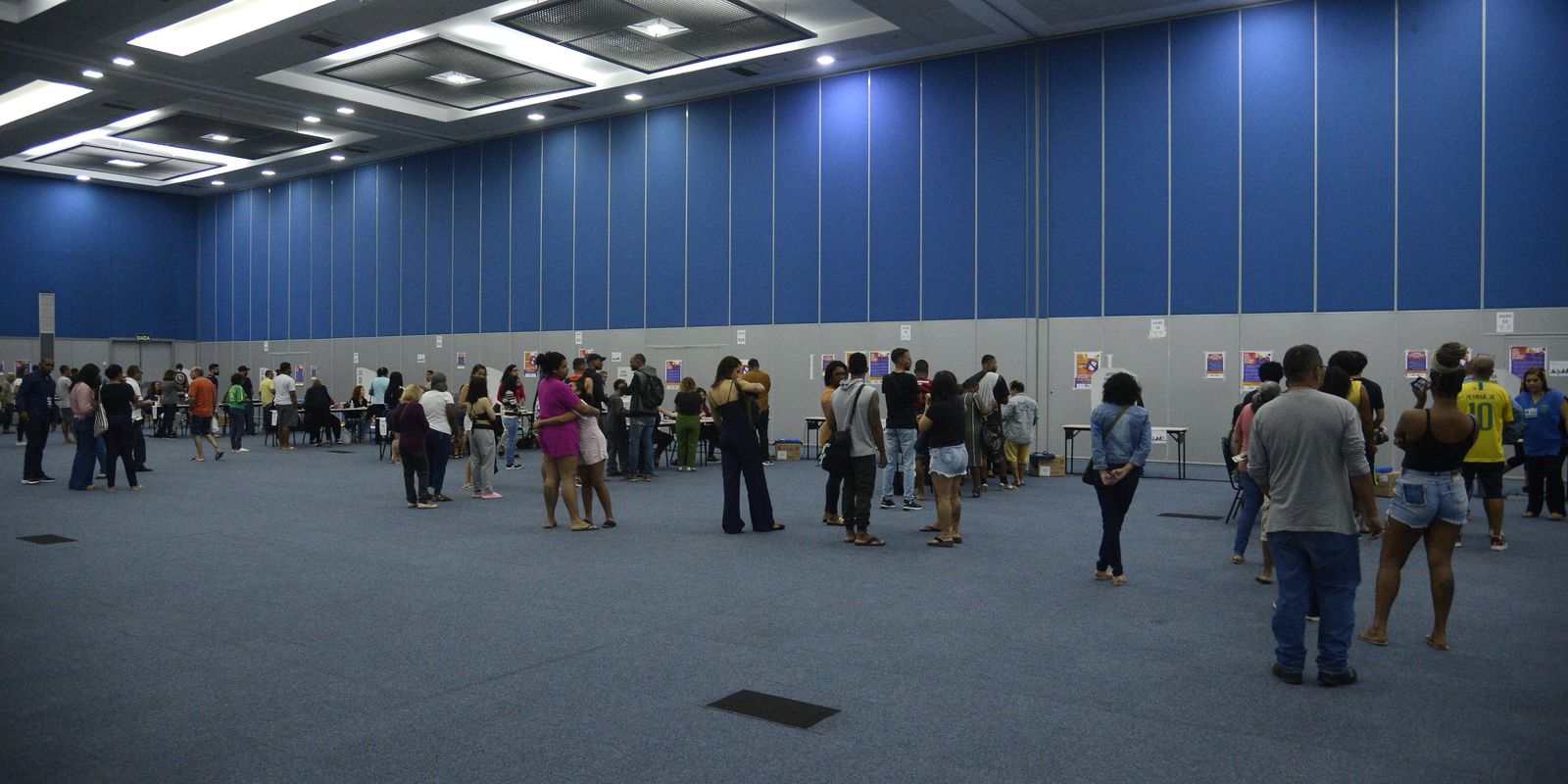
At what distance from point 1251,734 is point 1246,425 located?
401cm

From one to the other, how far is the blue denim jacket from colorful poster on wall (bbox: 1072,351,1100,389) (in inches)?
346

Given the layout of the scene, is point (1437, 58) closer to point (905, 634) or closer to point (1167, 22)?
point (1167, 22)

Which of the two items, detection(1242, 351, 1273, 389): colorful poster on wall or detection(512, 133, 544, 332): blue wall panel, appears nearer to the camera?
detection(1242, 351, 1273, 389): colorful poster on wall

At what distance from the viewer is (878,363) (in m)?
16.8

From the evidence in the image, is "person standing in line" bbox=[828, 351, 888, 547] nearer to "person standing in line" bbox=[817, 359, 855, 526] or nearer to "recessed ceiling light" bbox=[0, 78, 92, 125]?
"person standing in line" bbox=[817, 359, 855, 526]

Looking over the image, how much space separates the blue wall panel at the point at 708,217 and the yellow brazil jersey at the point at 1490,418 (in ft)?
40.5

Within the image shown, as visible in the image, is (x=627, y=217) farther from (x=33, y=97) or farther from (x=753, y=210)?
(x=33, y=97)

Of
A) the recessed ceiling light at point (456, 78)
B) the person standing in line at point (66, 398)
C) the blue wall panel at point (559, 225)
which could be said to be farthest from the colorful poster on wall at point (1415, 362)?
the person standing in line at point (66, 398)

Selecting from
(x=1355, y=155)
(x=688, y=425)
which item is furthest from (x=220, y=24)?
(x=1355, y=155)

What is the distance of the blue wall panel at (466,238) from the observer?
72.0 feet

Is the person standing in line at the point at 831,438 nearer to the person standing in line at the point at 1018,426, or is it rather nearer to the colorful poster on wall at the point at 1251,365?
the person standing in line at the point at 1018,426

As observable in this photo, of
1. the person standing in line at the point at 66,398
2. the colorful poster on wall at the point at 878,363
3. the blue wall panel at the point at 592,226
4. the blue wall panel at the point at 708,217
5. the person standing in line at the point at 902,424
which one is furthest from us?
the blue wall panel at the point at 592,226

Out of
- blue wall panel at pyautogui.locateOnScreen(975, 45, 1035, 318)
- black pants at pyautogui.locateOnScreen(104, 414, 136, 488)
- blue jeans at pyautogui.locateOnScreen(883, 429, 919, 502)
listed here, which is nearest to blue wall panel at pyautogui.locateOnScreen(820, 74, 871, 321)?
blue wall panel at pyautogui.locateOnScreen(975, 45, 1035, 318)

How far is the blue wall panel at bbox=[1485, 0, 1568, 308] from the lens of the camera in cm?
1208
